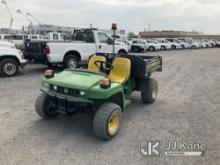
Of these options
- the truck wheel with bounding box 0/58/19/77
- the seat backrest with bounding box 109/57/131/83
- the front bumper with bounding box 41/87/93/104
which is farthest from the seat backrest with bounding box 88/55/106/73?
the truck wheel with bounding box 0/58/19/77

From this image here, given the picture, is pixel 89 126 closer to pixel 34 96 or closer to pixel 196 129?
pixel 196 129

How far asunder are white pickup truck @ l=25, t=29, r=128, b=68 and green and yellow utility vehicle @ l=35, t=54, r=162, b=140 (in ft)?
16.0

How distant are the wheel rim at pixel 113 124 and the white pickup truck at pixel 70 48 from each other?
6.31m

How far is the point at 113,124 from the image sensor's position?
175 inches

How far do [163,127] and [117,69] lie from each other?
64.6 inches

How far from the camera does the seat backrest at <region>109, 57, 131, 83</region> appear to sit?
5.38 m

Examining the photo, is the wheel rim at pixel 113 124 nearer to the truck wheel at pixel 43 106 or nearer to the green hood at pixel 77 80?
the green hood at pixel 77 80

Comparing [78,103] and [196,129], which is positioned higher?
[78,103]

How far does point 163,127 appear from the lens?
4.83 meters

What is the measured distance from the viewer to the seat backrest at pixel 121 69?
5375 millimetres

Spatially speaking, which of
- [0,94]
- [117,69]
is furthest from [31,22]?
[117,69]

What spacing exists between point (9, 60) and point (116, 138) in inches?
268

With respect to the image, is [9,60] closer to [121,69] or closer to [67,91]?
[121,69]

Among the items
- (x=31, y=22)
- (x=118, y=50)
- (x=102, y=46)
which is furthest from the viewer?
(x=31, y=22)
